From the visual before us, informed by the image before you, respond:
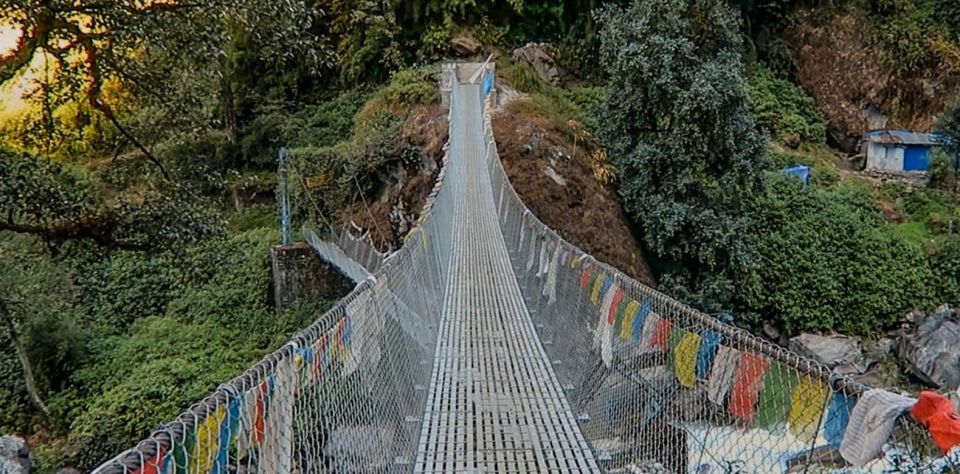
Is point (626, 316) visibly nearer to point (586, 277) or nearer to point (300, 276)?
point (586, 277)

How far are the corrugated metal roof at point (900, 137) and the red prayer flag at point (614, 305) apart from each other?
12.7m

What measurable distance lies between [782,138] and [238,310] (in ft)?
33.9

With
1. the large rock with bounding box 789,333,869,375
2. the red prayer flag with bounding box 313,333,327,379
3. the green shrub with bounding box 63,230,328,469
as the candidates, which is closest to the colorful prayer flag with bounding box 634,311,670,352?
the red prayer flag with bounding box 313,333,327,379

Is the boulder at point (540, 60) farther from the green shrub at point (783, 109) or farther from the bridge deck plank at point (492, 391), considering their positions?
the bridge deck plank at point (492, 391)

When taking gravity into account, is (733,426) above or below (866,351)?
above

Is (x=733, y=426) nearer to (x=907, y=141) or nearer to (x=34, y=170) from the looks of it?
(x=34, y=170)

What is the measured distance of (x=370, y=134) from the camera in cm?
1068

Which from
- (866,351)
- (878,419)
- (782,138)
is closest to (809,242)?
(866,351)

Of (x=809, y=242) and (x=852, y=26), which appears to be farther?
(x=852, y=26)

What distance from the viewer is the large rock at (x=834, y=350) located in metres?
9.40

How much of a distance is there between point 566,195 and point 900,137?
8.35 meters

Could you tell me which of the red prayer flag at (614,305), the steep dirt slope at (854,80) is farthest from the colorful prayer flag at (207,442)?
the steep dirt slope at (854,80)

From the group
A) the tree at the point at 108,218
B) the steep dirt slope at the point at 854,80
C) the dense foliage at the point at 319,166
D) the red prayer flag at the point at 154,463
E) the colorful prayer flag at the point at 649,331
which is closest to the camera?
the red prayer flag at the point at 154,463

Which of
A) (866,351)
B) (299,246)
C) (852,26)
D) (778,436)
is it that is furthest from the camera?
(852,26)
